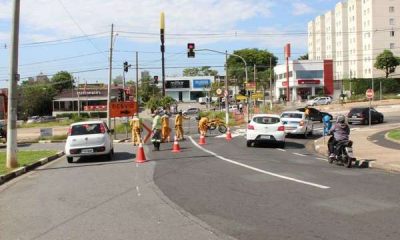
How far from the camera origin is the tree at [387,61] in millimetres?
99750

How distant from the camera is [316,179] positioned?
13.4 metres

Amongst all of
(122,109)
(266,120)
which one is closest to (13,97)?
(266,120)

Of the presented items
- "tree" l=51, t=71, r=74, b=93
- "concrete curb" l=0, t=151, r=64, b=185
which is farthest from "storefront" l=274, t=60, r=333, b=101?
Result: "concrete curb" l=0, t=151, r=64, b=185

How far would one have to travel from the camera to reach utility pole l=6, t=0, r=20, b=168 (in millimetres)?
18156

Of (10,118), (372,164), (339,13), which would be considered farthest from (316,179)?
(339,13)

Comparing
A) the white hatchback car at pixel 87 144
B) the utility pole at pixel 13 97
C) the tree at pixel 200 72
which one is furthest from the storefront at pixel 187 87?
the utility pole at pixel 13 97

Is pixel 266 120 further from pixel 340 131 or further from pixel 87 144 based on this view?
pixel 340 131

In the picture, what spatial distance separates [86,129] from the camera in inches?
846

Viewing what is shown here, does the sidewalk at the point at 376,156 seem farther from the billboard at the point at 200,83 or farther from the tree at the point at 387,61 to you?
the billboard at the point at 200,83

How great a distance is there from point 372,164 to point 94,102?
105m

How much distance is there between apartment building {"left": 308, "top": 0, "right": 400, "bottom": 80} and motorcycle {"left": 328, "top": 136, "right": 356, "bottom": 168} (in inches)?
3873

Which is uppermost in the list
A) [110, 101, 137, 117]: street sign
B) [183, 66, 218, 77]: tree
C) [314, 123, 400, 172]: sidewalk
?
[183, 66, 218, 77]: tree

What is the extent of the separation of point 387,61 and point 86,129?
8806 cm

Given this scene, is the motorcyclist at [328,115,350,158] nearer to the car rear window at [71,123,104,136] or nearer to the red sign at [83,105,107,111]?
the car rear window at [71,123,104,136]
